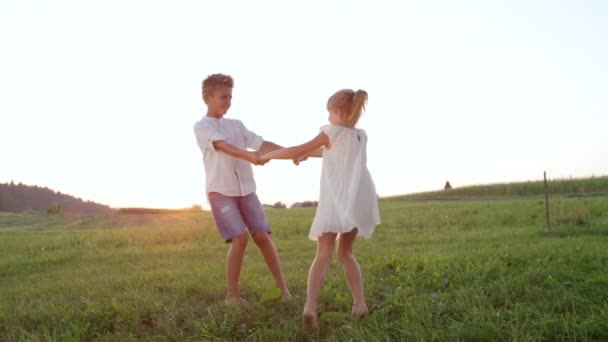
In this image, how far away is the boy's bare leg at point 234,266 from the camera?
566 centimetres

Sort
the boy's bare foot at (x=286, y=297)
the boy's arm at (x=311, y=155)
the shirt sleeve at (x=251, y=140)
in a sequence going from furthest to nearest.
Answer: the shirt sleeve at (x=251, y=140) < the boy's bare foot at (x=286, y=297) < the boy's arm at (x=311, y=155)

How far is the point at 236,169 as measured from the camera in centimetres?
562

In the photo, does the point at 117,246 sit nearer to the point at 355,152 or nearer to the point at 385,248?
the point at 385,248

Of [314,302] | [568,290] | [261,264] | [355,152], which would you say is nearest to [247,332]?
[314,302]

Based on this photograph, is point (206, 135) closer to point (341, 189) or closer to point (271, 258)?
point (271, 258)

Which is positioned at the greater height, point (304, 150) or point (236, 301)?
point (304, 150)

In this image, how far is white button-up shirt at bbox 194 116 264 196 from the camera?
5.54 metres

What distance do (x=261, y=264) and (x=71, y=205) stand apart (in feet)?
59.5

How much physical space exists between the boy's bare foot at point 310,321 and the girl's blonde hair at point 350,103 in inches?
58.0

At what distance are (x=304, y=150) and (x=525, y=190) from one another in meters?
27.1

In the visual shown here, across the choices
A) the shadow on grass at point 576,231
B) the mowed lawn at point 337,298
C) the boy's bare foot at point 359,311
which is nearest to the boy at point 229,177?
the mowed lawn at point 337,298

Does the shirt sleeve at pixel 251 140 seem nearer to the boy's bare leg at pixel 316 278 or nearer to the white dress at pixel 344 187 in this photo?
the white dress at pixel 344 187

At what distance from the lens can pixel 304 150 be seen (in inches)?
192

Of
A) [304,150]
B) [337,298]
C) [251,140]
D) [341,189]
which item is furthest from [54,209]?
[341,189]
